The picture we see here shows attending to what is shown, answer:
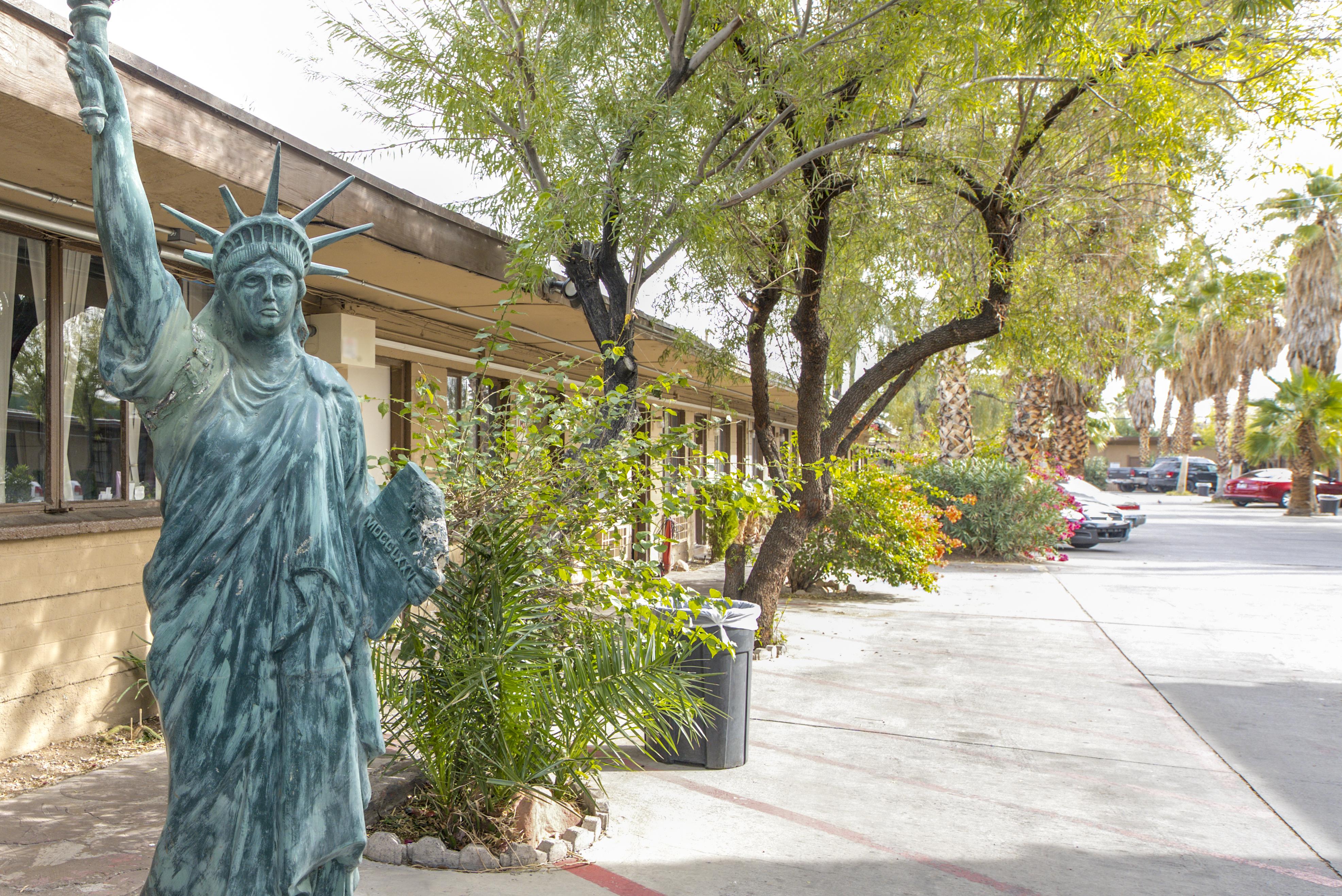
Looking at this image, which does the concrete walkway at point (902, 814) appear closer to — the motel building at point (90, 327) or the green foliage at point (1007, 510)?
the motel building at point (90, 327)

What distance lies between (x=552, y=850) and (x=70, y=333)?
3.95 m

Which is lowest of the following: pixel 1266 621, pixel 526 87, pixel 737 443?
pixel 1266 621

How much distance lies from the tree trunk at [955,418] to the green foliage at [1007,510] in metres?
1.85

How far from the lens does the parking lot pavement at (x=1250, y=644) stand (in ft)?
17.5

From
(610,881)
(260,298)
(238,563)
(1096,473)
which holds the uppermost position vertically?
(260,298)

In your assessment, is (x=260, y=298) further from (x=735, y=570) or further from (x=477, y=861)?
(x=735, y=570)

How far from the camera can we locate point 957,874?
12.6 feet

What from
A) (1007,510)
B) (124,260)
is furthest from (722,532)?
(124,260)

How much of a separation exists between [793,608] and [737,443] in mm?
9631

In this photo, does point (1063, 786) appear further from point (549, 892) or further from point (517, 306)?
point (517, 306)

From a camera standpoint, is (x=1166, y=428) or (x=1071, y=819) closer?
(x=1071, y=819)

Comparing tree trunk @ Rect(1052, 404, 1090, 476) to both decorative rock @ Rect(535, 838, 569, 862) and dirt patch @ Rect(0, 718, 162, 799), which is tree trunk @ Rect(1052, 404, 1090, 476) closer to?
decorative rock @ Rect(535, 838, 569, 862)

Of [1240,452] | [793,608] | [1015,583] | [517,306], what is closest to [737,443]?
[1015,583]

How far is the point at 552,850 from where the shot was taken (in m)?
3.75
